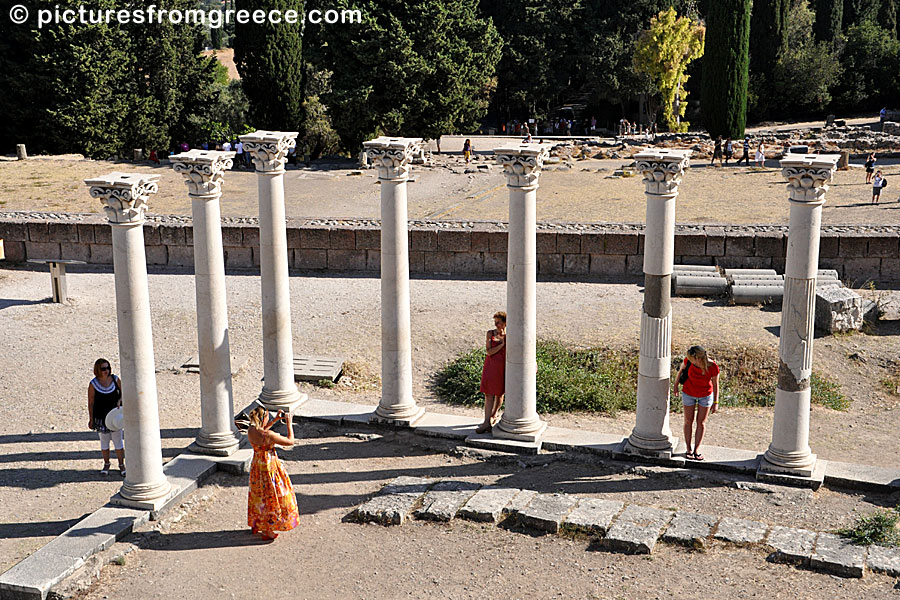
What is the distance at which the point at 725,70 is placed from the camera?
44.3m

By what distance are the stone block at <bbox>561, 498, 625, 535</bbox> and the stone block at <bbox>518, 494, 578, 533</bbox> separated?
0.08m

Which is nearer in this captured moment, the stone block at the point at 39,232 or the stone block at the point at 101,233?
the stone block at the point at 101,233

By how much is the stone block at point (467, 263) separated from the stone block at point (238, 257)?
426cm

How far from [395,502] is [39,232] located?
14241 mm

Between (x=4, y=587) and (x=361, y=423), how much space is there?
4.85m

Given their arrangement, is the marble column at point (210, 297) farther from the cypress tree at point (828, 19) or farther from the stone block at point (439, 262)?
the cypress tree at point (828, 19)

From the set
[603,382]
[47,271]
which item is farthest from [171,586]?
[47,271]

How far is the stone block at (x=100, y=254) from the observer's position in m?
21.1

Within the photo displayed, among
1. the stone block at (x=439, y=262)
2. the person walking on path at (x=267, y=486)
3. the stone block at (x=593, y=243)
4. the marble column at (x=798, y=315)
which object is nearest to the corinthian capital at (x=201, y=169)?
the person walking on path at (x=267, y=486)

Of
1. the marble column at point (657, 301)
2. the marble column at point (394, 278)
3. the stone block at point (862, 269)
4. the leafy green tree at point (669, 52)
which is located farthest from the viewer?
the leafy green tree at point (669, 52)

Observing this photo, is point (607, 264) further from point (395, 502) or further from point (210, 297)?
point (395, 502)

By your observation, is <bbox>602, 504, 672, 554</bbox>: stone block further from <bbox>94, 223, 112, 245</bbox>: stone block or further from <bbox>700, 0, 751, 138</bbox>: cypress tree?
<bbox>700, 0, 751, 138</bbox>: cypress tree

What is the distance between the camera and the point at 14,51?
39.1m

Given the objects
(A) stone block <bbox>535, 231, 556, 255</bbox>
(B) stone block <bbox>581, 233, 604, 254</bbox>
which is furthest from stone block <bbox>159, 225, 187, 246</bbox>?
(B) stone block <bbox>581, 233, 604, 254</bbox>
